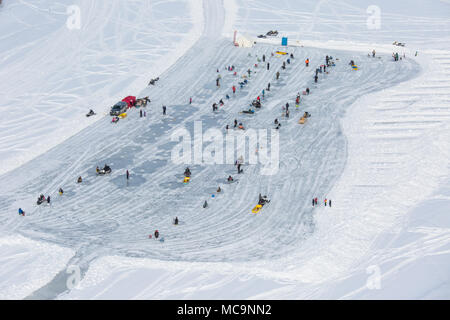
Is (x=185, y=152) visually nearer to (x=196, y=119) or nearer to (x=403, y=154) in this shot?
(x=196, y=119)

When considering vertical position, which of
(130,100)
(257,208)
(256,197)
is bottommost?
(257,208)

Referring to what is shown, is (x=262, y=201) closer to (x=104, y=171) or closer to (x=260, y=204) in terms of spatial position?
(x=260, y=204)

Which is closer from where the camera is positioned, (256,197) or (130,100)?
(256,197)

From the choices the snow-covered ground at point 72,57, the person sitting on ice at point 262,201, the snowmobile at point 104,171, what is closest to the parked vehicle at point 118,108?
the snow-covered ground at point 72,57

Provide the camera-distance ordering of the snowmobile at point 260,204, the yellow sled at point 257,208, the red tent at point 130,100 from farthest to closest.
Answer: the red tent at point 130,100 < the snowmobile at point 260,204 < the yellow sled at point 257,208

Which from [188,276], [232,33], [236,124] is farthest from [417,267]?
[232,33]

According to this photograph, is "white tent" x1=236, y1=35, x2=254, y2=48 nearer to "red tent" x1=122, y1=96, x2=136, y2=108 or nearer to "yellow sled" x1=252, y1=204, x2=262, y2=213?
"red tent" x1=122, y1=96, x2=136, y2=108

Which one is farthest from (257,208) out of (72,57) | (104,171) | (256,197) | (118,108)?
(72,57)

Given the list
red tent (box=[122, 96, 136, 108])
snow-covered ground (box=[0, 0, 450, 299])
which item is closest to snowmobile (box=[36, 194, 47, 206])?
snow-covered ground (box=[0, 0, 450, 299])

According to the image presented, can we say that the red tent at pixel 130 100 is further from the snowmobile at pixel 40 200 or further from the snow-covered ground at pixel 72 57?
the snowmobile at pixel 40 200
